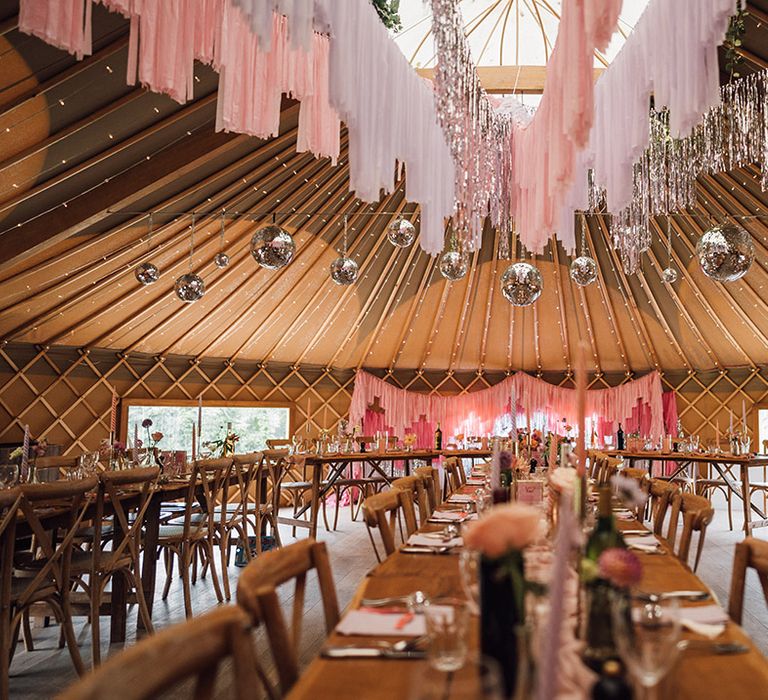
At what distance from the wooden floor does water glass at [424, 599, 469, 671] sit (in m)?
0.41

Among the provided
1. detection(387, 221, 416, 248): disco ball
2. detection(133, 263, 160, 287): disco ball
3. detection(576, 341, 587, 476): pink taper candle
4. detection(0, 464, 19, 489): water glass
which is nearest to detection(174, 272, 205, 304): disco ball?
detection(133, 263, 160, 287): disco ball

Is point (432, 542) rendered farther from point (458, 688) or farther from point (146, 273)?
point (146, 273)

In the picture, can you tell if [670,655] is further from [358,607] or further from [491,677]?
[358,607]

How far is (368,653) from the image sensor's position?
117cm

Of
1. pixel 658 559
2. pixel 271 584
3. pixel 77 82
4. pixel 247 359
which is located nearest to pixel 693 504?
pixel 658 559

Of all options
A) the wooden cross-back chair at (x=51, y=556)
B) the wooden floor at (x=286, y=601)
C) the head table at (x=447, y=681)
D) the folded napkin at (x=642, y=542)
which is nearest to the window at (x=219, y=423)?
the wooden floor at (x=286, y=601)

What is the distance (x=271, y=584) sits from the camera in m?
1.42

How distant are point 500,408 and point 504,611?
370 inches

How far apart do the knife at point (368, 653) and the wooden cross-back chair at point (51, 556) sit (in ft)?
5.65

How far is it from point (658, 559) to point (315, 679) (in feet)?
3.96

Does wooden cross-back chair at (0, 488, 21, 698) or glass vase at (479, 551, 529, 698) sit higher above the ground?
glass vase at (479, 551, 529, 698)

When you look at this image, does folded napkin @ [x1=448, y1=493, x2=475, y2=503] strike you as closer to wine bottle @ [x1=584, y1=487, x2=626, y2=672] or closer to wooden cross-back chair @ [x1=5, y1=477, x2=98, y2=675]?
wooden cross-back chair @ [x1=5, y1=477, x2=98, y2=675]

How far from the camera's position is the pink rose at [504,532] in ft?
3.21

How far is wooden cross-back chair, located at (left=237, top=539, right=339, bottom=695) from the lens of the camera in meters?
A: 1.27
